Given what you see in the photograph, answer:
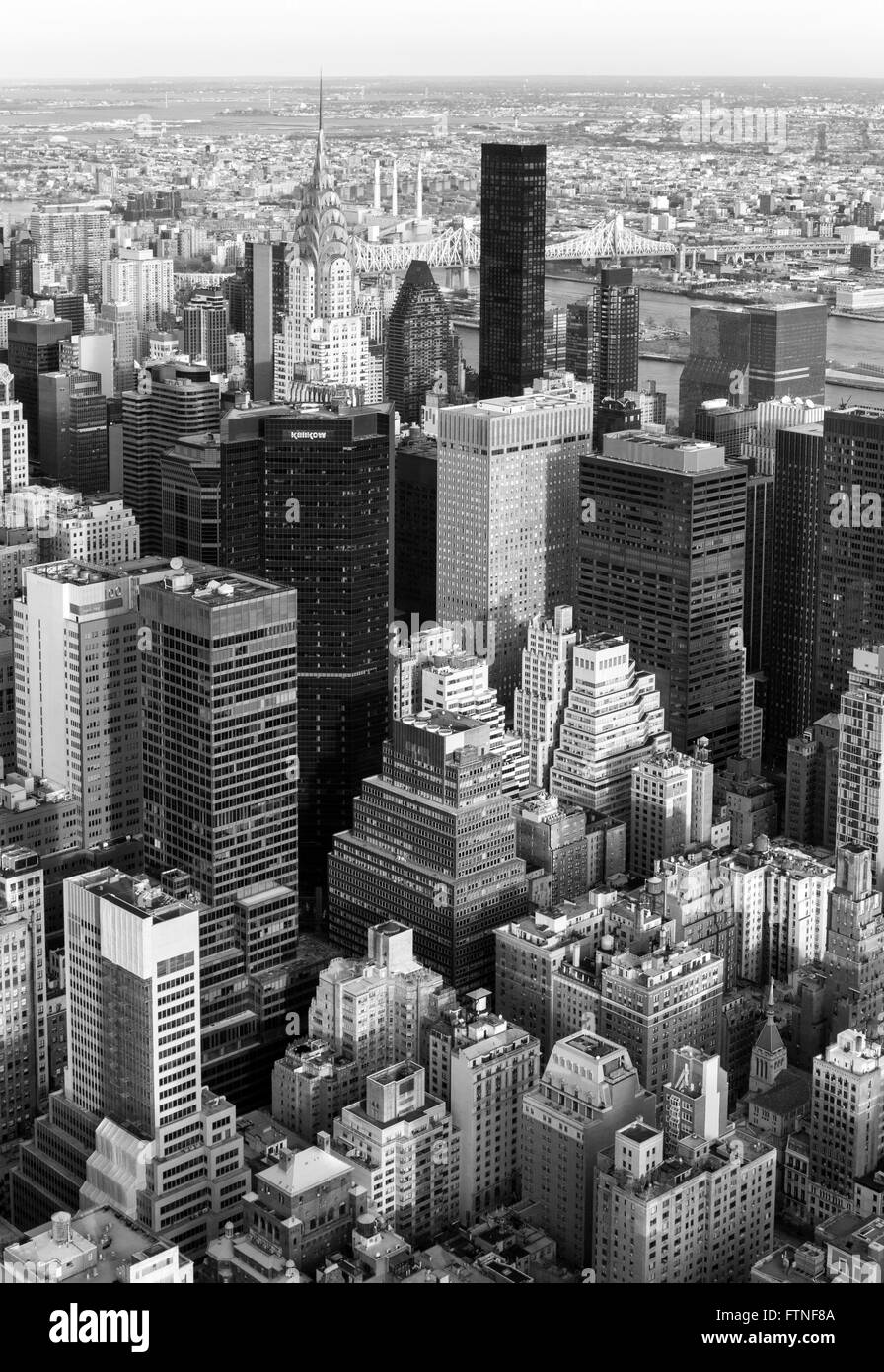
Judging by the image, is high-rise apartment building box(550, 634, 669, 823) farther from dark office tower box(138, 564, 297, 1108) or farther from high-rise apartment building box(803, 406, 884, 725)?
dark office tower box(138, 564, 297, 1108)

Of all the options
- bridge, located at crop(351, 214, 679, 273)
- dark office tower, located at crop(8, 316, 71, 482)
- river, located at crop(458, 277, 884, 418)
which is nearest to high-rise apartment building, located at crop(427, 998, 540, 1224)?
river, located at crop(458, 277, 884, 418)

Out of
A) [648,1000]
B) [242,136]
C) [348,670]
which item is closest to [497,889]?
[648,1000]

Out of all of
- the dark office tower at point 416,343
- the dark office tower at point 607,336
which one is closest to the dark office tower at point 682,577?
the dark office tower at point 607,336

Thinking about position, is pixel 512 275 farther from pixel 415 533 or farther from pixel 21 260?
pixel 21 260

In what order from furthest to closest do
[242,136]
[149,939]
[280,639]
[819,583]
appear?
1. [242,136]
2. [819,583]
3. [280,639]
4. [149,939]

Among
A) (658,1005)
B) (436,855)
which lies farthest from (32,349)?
(658,1005)

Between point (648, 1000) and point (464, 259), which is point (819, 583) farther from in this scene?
point (464, 259)
